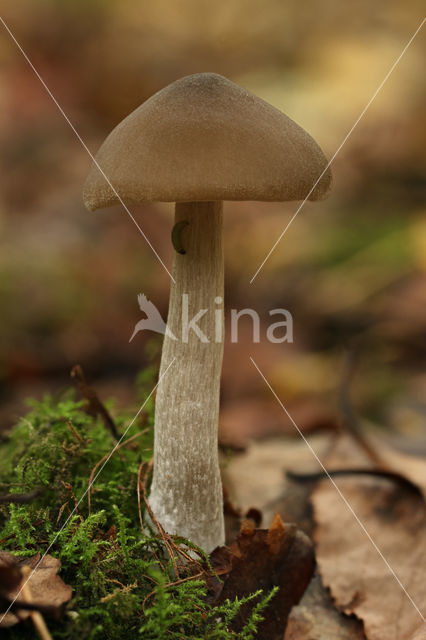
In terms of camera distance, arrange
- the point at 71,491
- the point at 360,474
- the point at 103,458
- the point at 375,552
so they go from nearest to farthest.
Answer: the point at 71,491, the point at 103,458, the point at 375,552, the point at 360,474

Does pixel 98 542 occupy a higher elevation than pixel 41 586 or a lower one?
higher

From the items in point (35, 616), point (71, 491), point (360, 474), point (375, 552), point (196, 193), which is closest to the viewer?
point (35, 616)

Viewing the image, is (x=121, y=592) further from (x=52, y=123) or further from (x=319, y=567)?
(x=52, y=123)

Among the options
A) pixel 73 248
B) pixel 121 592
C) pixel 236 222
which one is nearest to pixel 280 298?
pixel 236 222

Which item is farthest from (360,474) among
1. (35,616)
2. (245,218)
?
(245,218)

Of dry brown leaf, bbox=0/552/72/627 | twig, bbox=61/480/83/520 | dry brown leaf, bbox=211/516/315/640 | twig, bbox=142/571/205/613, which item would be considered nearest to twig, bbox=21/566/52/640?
dry brown leaf, bbox=0/552/72/627

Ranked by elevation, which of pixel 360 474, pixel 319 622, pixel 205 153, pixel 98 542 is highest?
pixel 205 153

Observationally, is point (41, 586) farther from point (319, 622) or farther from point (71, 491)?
point (319, 622)
